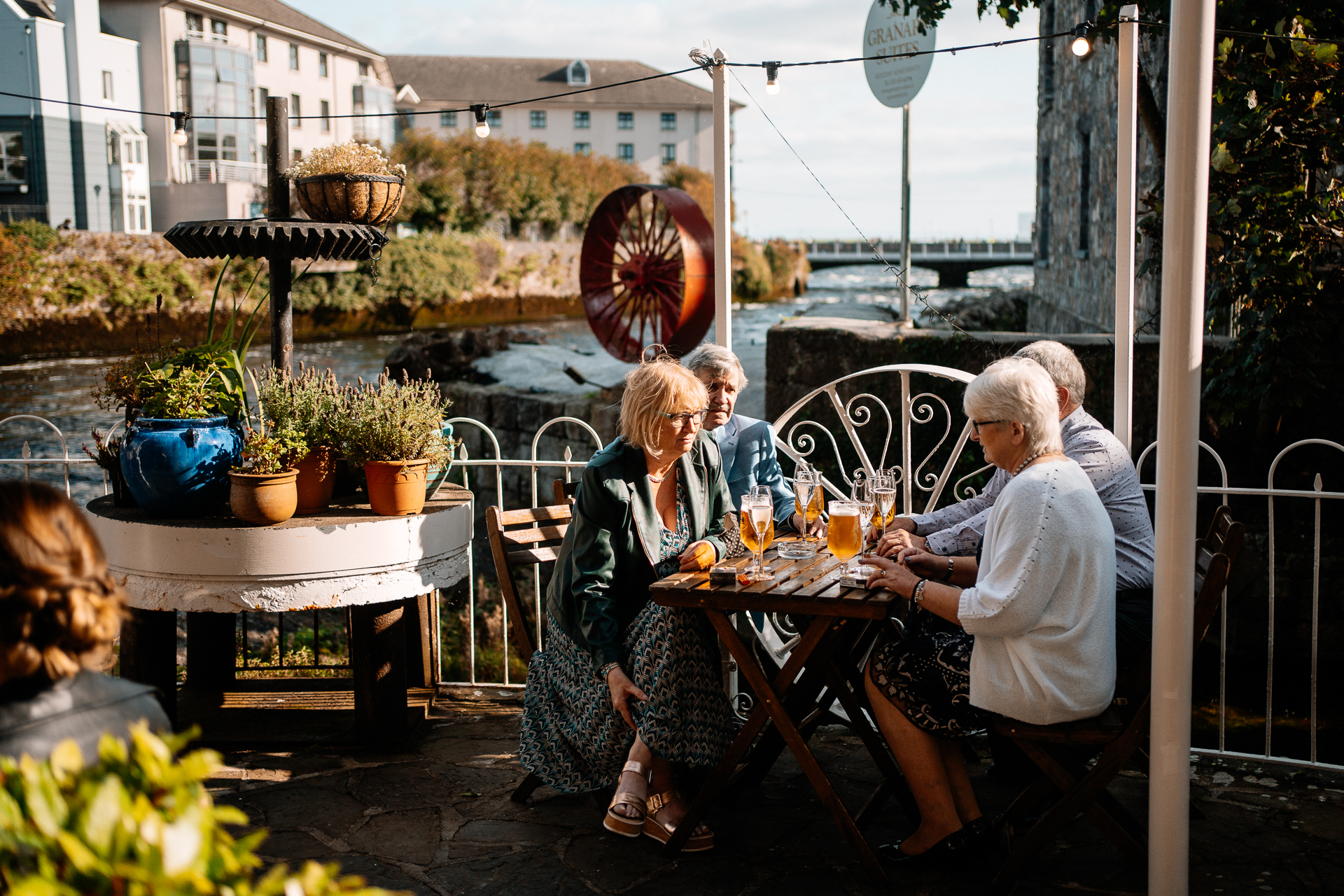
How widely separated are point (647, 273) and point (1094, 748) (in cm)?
1145

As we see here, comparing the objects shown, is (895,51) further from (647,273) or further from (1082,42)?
(647,273)

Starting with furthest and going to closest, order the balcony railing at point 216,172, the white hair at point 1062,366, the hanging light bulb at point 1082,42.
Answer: the balcony railing at point 216,172, the hanging light bulb at point 1082,42, the white hair at point 1062,366

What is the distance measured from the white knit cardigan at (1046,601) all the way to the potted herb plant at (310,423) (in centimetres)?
224

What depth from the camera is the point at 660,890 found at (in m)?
2.84

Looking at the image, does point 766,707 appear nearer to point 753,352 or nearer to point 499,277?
point 753,352

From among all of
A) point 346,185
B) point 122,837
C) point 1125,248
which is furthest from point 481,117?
point 122,837

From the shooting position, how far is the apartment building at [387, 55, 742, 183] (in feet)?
202

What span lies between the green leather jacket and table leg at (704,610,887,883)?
1.22 ft

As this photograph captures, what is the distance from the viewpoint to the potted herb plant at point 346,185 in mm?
4223

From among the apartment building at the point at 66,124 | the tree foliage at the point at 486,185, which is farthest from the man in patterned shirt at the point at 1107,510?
the apartment building at the point at 66,124

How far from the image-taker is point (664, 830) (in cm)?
306

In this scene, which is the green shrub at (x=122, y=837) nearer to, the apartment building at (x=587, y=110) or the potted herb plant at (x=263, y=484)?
the potted herb plant at (x=263, y=484)

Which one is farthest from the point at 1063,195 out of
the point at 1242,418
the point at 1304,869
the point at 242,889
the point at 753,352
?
the point at 242,889

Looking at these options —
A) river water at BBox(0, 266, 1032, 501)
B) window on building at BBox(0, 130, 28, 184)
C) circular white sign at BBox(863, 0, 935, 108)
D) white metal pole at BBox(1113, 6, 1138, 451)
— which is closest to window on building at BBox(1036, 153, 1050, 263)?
river water at BBox(0, 266, 1032, 501)
